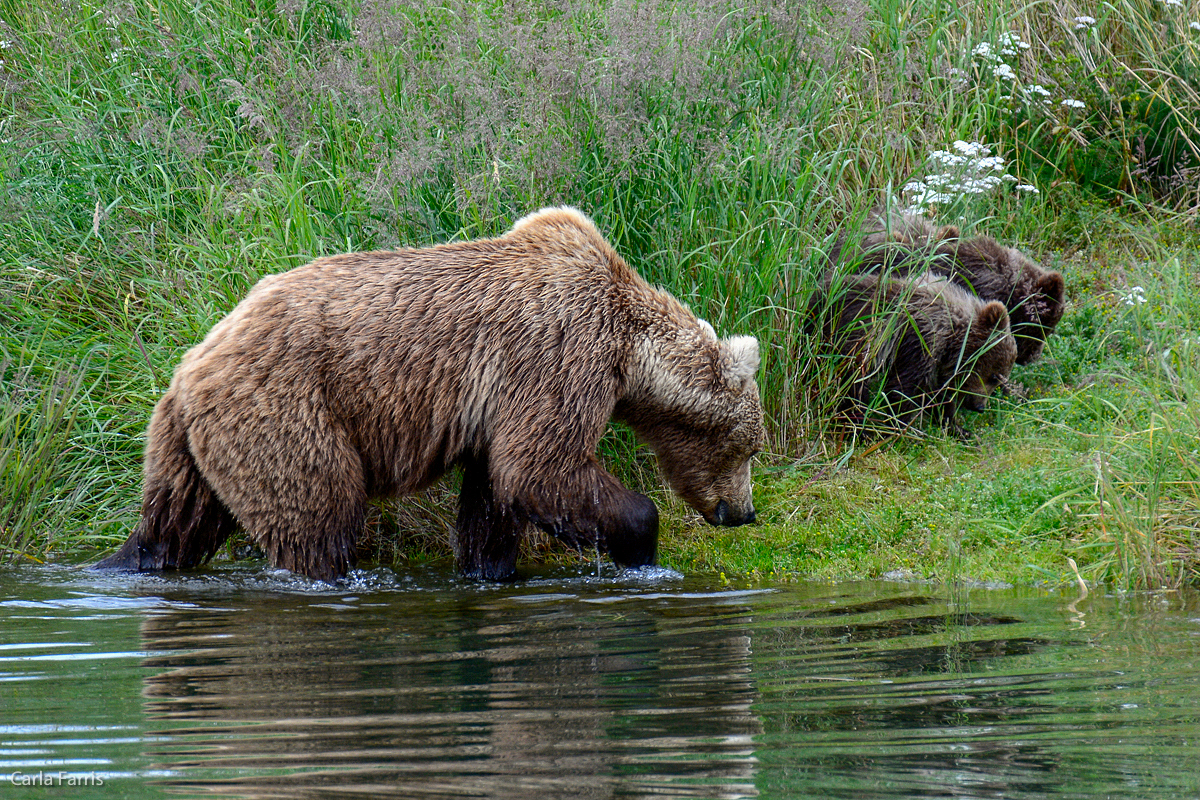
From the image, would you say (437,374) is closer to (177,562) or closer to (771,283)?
(177,562)

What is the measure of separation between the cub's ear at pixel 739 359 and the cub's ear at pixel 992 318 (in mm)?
1936

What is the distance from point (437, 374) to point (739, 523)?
1.77 meters

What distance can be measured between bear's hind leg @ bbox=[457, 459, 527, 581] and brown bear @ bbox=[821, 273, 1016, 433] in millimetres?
2308

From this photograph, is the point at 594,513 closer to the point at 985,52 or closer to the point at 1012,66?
the point at 985,52

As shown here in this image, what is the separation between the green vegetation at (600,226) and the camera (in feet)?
20.4

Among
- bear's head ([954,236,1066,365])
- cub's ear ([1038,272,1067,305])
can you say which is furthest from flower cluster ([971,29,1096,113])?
cub's ear ([1038,272,1067,305])

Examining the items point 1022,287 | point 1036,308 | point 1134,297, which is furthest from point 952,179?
point 1134,297

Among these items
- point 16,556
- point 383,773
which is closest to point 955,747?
point 383,773

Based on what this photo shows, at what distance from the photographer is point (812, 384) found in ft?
23.7

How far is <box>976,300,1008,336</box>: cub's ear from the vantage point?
7.26m

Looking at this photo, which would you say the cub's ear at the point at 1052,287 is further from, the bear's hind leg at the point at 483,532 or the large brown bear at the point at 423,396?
the bear's hind leg at the point at 483,532

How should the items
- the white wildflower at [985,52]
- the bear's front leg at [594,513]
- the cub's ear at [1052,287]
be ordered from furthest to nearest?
the white wildflower at [985,52]
the cub's ear at [1052,287]
the bear's front leg at [594,513]

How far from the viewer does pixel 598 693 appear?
139 inches

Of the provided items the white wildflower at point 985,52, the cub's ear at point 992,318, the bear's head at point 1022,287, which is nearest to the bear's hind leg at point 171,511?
the cub's ear at point 992,318
